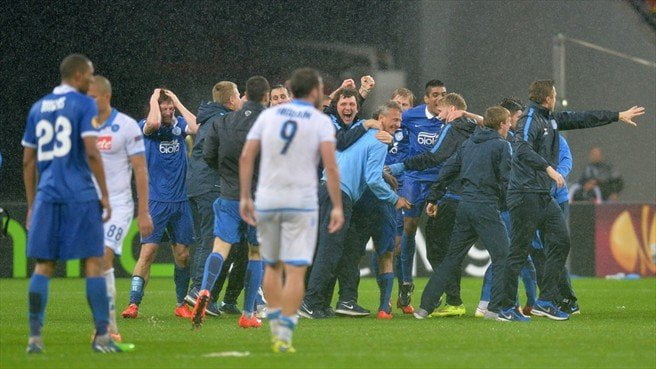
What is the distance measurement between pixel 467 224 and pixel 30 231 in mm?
4847

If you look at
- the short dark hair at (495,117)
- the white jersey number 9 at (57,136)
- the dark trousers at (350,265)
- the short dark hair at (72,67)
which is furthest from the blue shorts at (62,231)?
the short dark hair at (495,117)

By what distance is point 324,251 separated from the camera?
1274 cm

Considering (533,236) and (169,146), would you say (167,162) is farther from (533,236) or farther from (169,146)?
(533,236)

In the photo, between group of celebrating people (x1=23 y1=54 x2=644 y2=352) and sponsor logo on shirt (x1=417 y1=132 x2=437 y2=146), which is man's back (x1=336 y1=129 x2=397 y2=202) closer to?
group of celebrating people (x1=23 y1=54 x2=644 y2=352)

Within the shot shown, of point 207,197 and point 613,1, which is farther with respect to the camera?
point 613,1

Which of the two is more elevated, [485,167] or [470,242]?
[485,167]

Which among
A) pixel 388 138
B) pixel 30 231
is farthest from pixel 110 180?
pixel 388 138

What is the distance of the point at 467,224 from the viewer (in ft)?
41.7

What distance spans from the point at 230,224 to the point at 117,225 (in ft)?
4.10

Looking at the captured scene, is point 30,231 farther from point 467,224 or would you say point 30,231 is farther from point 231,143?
point 467,224

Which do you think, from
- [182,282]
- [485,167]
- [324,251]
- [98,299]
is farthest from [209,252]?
[98,299]

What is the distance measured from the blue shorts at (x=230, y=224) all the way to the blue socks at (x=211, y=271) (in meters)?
0.18

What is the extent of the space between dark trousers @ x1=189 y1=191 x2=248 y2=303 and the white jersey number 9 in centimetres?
399

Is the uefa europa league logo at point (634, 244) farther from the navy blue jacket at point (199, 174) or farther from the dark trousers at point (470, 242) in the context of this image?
the navy blue jacket at point (199, 174)
